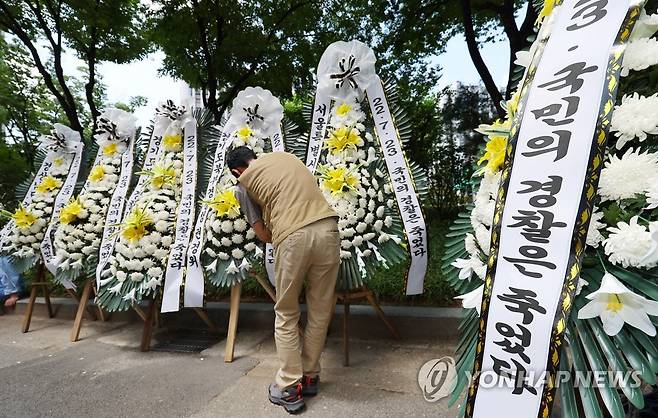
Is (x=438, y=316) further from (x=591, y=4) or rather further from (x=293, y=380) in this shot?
(x=591, y=4)

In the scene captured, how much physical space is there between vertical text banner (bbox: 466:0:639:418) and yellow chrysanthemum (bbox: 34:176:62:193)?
4.90m

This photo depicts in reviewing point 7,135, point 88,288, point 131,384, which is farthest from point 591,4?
point 7,135

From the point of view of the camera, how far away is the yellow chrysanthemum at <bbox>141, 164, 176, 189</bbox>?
12.1 feet

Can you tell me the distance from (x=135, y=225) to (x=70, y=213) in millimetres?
1054

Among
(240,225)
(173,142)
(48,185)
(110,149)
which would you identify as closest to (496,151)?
(240,225)

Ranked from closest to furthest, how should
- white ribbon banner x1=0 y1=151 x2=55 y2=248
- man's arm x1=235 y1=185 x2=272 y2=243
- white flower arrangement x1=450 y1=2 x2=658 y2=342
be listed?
white flower arrangement x1=450 y1=2 x2=658 y2=342 < man's arm x1=235 y1=185 x2=272 y2=243 < white ribbon banner x1=0 y1=151 x2=55 y2=248

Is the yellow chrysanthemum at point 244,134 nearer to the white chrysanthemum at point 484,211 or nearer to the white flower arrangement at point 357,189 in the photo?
the white flower arrangement at point 357,189

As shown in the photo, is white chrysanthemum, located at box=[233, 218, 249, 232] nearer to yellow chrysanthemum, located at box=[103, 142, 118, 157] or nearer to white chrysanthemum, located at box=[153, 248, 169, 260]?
white chrysanthemum, located at box=[153, 248, 169, 260]

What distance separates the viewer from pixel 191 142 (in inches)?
151

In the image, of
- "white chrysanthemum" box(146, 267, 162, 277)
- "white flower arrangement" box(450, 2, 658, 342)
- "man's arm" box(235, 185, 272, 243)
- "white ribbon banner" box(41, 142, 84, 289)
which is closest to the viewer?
"white flower arrangement" box(450, 2, 658, 342)

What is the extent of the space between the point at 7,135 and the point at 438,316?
12761mm

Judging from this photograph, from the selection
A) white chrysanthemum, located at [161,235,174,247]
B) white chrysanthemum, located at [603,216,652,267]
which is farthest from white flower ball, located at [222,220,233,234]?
white chrysanthemum, located at [603,216,652,267]

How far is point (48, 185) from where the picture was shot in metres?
4.51

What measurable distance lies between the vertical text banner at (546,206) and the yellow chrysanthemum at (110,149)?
13.7ft
